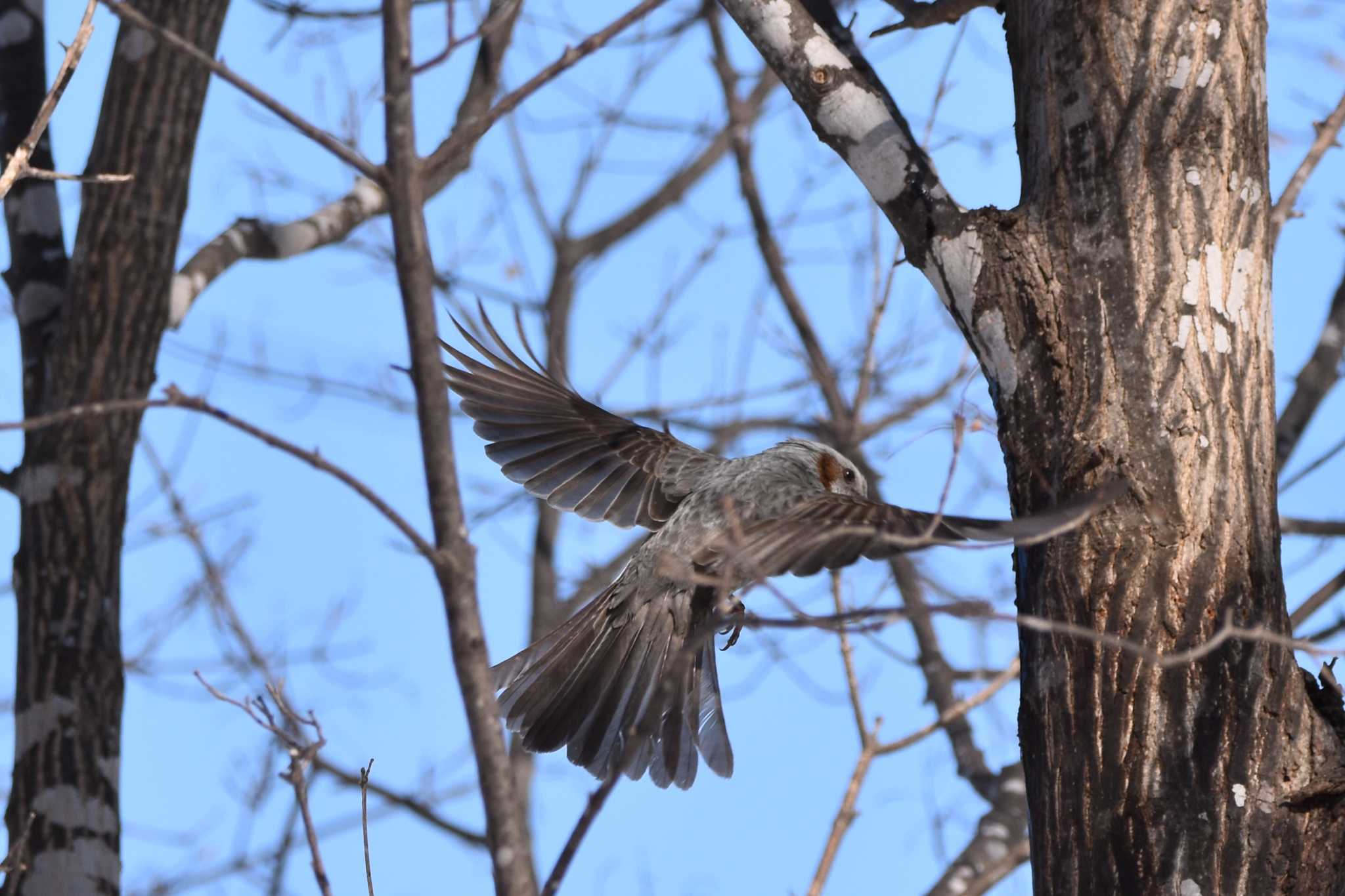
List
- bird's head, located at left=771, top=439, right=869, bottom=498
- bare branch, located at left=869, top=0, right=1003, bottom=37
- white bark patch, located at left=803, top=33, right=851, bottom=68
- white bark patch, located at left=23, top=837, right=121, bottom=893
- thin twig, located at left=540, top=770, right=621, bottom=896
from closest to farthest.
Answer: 1. thin twig, located at left=540, top=770, right=621, bottom=896
2. white bark patch, located at left=803, top=33, right=851, bottom=68
3. bare branch, located at left=869, top=0, right=1003, bottom=37
4. white bark patch, located at left=23, top=837, right=121, bottom=893
5. bird's head, located at left=771, top=439, right=869, bottom=498

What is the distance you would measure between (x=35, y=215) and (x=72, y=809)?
182 cm

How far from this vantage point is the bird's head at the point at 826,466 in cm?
386

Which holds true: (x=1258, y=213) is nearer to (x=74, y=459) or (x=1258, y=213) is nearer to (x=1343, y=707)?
(x=1343, y=707)

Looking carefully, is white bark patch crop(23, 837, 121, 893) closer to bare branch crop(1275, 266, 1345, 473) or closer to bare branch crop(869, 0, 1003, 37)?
bare branch crop(869, 0, 1003, 37)

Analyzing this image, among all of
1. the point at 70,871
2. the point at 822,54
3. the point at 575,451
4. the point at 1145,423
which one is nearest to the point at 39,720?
the point at 70,871

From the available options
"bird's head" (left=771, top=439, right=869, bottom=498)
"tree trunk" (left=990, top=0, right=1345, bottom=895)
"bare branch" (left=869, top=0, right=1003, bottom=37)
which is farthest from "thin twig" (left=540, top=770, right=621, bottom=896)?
"bird's head" (left=771, top=439, right=869, bottom=498)

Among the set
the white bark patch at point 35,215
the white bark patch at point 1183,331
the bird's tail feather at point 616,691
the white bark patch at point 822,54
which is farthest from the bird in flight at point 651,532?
the white bark patch at point 35,215

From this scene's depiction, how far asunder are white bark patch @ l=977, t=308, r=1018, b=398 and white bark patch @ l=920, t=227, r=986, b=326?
0.13ft

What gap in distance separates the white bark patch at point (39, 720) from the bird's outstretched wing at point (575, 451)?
1346 millimetres

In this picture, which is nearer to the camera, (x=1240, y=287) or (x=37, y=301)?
(x=1240, y=287)

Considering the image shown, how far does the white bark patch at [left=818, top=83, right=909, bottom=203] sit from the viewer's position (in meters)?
2.54

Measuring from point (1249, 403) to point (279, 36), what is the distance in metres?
3.70

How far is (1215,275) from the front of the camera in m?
2.27

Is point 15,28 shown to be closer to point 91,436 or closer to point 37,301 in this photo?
point 37,301
